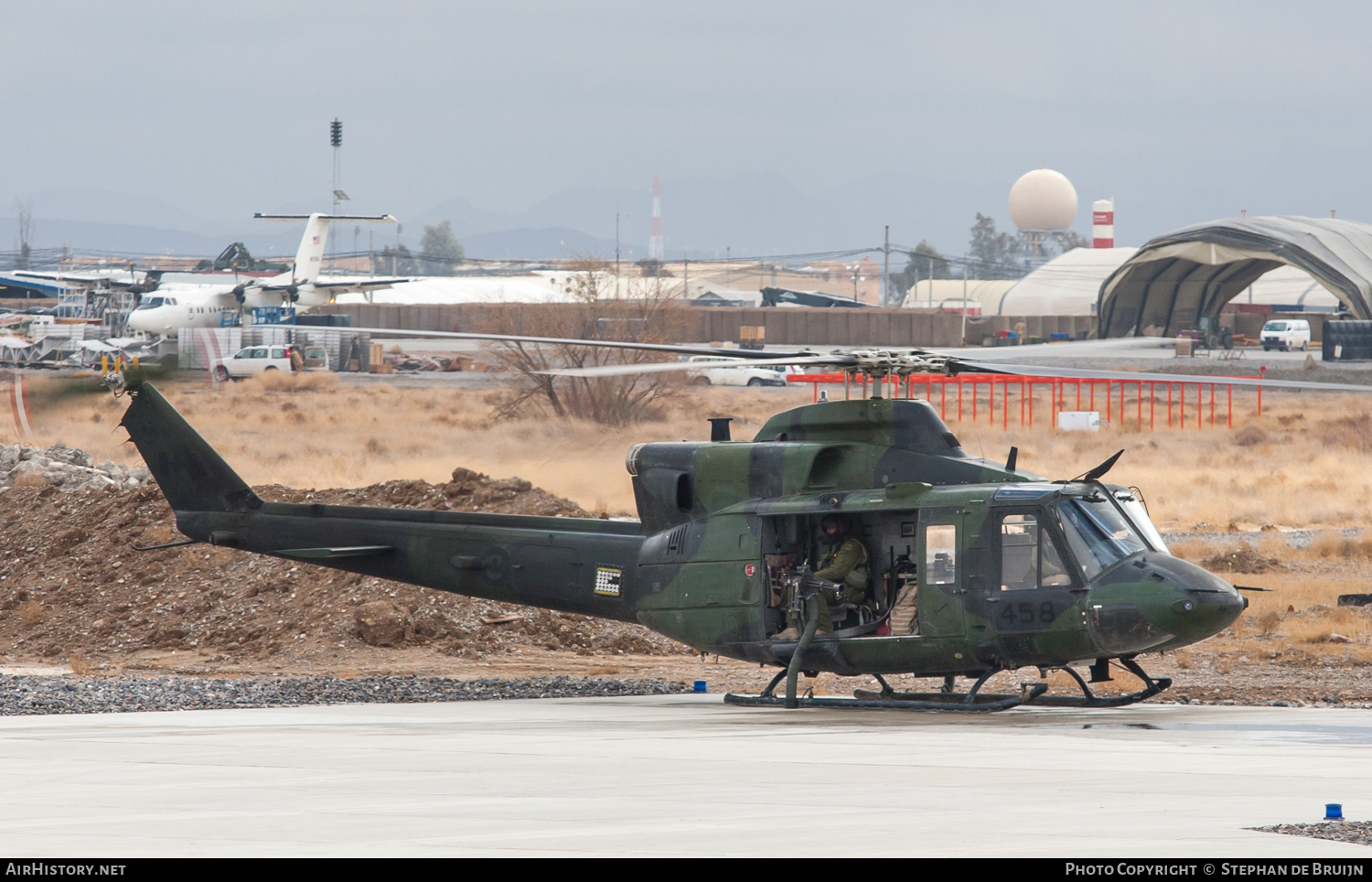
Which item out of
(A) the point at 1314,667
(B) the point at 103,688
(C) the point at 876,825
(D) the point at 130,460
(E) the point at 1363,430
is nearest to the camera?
(C) the point at 876,825

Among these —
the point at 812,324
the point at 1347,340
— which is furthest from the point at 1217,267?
the point at 812,324

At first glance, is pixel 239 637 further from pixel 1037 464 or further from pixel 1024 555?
pixel 1037 464

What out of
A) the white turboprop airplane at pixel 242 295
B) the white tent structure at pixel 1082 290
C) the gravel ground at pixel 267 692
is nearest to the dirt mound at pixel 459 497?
the gravel ground at pixel 267 692

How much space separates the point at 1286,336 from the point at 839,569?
73.3 metres

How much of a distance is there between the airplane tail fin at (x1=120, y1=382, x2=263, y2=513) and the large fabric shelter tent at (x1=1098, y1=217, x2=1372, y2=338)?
65.3 meters

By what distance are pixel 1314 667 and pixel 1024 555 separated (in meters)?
5.74

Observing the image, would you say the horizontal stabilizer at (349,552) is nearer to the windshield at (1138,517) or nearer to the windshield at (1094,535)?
the windshield at (1094,535)

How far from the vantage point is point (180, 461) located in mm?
15406

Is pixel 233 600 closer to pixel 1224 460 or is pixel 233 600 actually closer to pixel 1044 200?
pixel 1224 460

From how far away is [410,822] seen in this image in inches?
249

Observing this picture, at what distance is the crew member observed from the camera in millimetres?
12172

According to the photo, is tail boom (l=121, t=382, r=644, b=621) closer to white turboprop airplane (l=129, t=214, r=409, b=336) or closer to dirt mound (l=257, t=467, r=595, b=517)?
dirt mound (l=257, t=467, r=595, b=517)

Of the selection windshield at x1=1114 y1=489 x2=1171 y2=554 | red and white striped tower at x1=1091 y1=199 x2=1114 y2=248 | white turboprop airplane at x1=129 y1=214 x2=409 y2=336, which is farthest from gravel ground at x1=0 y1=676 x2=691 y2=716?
red and white striped tower at x1=1091 y1=199 x2=1114 y2=248
